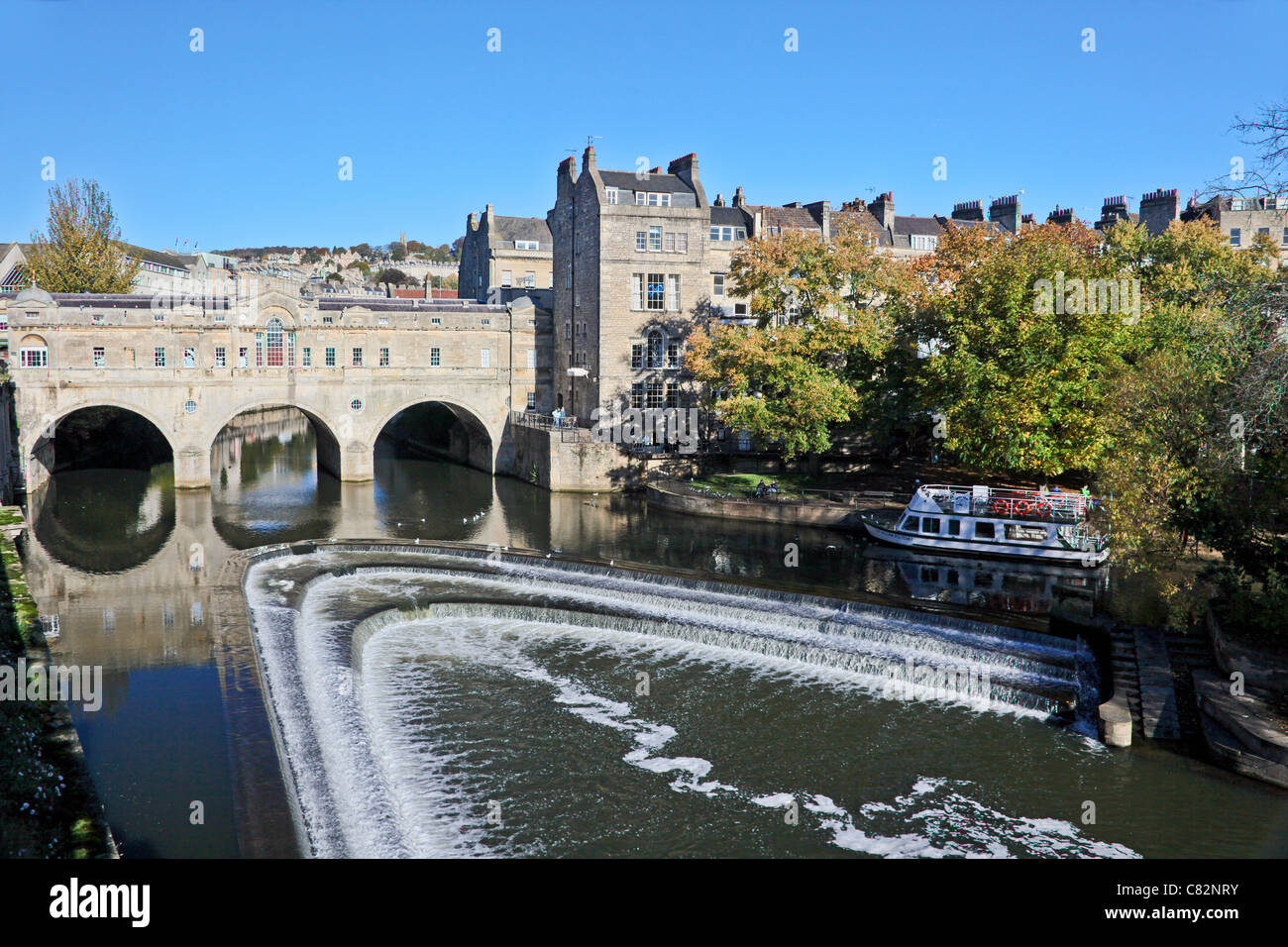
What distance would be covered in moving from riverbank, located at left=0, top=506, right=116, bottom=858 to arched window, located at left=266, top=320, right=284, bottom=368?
109 feet

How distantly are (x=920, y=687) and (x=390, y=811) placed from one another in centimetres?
1333

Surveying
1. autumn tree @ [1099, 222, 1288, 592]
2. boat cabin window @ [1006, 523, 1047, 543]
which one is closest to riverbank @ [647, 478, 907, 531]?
boat cabin window @ [1006, 523, 1047, 543]

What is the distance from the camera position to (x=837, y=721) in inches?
888

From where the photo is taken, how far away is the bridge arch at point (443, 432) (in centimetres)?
5934

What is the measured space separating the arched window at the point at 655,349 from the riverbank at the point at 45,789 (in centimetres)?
3941

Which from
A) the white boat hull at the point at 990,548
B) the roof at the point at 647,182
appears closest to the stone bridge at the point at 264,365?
the roof at the point at 647,182

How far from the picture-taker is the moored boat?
37.4 m

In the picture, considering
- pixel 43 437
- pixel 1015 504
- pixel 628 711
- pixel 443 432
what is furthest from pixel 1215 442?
pixel 443 432

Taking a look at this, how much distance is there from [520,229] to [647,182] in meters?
23.4

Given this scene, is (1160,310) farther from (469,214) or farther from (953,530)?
(469,214)

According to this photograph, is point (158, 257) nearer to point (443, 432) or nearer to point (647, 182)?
point (443, 432)

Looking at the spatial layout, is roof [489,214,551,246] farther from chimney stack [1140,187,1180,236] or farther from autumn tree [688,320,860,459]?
chimney stack [1140,187,1180,236]

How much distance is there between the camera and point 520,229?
264 feet

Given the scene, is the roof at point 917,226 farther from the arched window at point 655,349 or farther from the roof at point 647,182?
the arched window at point 655,349
